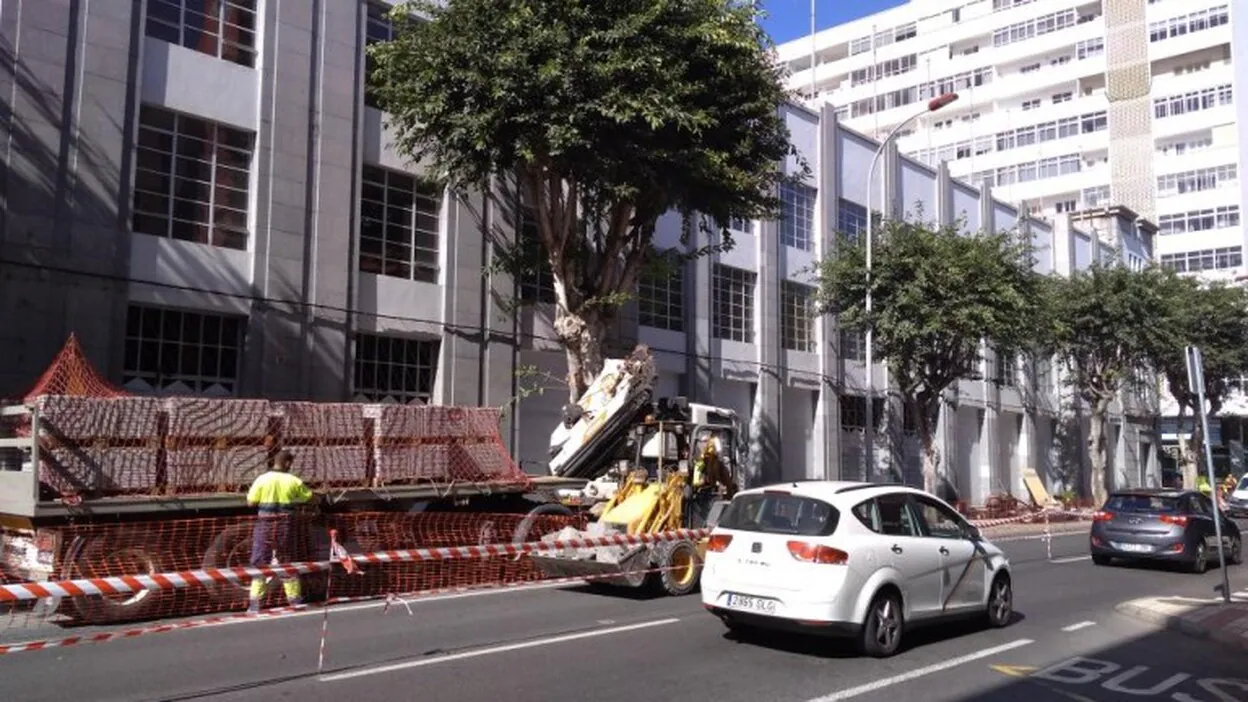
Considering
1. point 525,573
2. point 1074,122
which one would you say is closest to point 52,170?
point 525,573

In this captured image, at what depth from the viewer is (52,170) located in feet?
51.6

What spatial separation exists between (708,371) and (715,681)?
19337 millimetres

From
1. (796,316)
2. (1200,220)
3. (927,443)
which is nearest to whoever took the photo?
(927,443)

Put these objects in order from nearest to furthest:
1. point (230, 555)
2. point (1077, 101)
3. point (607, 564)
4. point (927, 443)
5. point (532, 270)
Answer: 1. point (230, 555)
2. point (607, 564)
3. point (532, 270)
4. point (927, 443)
5. point (1077, 101)

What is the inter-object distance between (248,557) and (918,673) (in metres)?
7.48

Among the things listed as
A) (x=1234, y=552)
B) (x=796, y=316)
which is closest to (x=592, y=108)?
(x=1234, y=552)

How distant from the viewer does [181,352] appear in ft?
56.6

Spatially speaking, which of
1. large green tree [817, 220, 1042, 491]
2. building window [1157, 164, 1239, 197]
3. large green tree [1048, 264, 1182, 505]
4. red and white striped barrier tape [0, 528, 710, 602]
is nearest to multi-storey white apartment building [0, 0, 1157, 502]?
large green tree [817, 220, 1042, 491]

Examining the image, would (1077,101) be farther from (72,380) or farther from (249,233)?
(72,380)

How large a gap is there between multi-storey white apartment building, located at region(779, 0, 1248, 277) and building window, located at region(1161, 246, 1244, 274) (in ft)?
0.22

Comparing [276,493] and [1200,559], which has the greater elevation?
[276,493]

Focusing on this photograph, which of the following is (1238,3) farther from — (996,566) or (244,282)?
(244,282)

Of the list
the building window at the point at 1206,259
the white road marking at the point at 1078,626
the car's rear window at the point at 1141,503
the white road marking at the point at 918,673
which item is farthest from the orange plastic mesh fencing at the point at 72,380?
the building window at the point at 1206,259

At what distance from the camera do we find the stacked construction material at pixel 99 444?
33.4 feet
